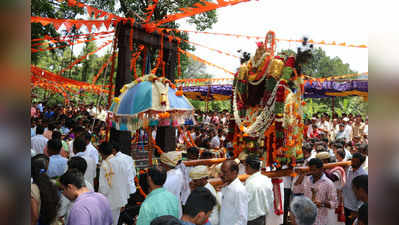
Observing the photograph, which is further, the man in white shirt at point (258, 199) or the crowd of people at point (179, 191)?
the man in white shirt at point (258, 199)

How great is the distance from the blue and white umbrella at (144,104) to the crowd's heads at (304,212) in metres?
2.86

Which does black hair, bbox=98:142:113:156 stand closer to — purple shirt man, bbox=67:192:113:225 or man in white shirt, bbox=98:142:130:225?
man in white shirt, bbox=98:142:130:225

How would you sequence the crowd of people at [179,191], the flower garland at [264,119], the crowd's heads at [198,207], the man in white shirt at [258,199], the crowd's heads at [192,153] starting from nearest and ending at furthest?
1. the crowd's heads at [198,207]
2. the crowd of people at [179,191]
3. the man in white shirt at [258,199]
4. the crowd's heads at [192,153]
5. the flower garland at [264,119]

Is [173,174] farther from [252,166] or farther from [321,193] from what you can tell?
[321,193]

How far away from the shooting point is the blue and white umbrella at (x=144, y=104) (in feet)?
16.5

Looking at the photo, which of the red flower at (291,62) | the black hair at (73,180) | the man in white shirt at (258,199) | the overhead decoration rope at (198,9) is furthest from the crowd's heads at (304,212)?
the red flower at (291,62)

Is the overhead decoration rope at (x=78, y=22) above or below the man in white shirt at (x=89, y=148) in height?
above

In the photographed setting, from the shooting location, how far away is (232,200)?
12.4 feet

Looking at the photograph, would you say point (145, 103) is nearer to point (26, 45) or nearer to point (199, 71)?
point (26, 45)

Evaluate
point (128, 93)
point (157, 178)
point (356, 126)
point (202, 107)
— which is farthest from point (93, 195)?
point (202, 107)

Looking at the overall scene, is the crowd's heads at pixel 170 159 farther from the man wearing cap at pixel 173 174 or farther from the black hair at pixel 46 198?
the black hair at pixel 46 198

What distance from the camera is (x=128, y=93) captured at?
17.3 feet

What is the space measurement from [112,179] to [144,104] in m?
1.27

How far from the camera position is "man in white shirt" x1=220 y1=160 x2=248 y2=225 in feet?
12.2
